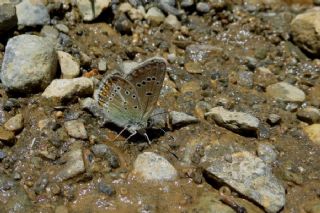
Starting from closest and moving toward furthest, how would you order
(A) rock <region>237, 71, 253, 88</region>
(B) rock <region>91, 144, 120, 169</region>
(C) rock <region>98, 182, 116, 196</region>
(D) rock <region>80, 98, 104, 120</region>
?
1. (C) rock <region>98, 182, 116, 196</region>
2. (B) rock <region>91, 144, 120, 169</region>
3. (D) rock <region>80, 98, 104, 120</region>
4. (A) rock <region>237, 71, 253, 88</region>

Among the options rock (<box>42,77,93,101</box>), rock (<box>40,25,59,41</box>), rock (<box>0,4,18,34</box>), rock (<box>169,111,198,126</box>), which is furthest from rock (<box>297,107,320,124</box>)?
rock (<box>0,4,18,34</box>)

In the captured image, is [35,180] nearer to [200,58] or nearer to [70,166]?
[70,166]

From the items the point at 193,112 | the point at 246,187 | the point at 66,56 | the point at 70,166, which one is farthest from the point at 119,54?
the point at 246,187

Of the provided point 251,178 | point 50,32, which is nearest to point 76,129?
point 50,32

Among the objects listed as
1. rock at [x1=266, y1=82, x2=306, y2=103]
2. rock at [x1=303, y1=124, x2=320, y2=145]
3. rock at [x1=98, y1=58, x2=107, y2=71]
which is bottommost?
rock at [x1=303, y1=124, x2=320, y2=145]

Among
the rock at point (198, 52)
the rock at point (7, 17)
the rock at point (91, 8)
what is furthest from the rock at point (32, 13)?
the rock at point (198, 52)

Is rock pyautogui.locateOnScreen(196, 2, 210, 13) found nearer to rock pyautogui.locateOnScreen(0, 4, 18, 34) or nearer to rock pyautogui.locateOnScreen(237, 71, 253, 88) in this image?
rock pyautogui.locateOnScreen(237, 71, 253, 88)

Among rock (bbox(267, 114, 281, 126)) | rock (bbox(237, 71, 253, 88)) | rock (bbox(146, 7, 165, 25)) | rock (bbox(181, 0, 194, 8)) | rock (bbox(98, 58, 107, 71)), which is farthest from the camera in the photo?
rock (bbox(181, 0, 194, 8))
